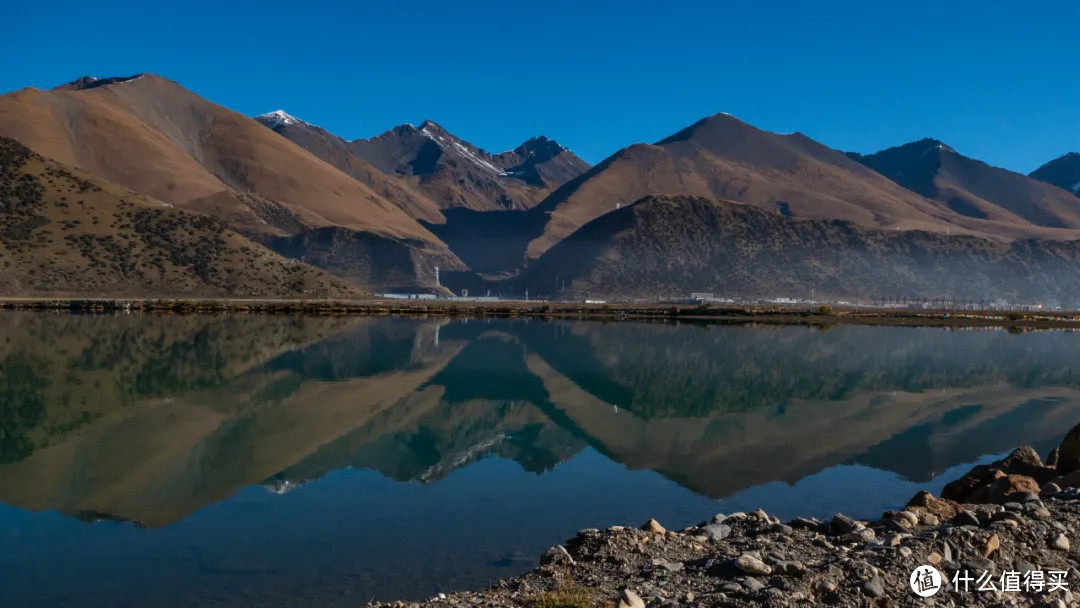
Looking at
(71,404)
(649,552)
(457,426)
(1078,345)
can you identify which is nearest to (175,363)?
(71,404)

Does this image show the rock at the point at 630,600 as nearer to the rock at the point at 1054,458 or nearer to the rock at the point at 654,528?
the rock at the point at 654,528

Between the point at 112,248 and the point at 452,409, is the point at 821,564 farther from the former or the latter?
the point at 112,248

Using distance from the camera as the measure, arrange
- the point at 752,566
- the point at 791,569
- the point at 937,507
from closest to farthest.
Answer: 1. the point at 791,569
2. the point at 752,566
3. the point at 937,507

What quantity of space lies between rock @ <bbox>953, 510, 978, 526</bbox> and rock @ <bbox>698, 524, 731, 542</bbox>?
4.02m

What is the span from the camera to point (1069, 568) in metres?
12.2

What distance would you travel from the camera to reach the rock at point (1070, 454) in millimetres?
21625

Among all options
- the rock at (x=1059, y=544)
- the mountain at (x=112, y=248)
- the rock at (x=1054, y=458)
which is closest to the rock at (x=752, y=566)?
the rock at (x=1059, y=544)

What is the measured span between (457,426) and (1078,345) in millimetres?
79932

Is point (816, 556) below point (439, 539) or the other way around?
the other way around

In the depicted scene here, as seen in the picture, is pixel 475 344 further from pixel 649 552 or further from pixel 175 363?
pixel 649 552

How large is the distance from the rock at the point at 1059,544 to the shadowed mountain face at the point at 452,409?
29.2 ft

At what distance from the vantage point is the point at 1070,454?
22000mm

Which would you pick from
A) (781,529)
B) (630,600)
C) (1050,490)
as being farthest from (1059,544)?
(630,600)

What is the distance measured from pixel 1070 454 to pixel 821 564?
589 inches
